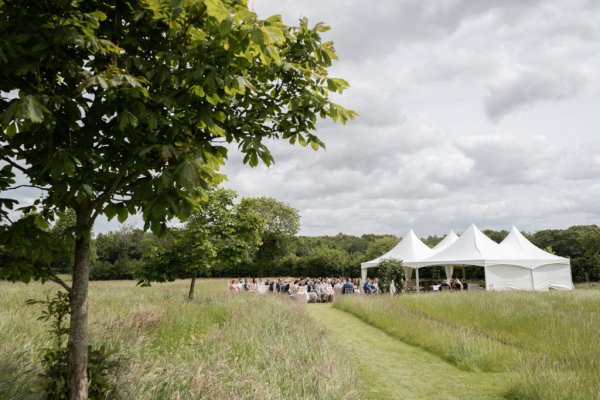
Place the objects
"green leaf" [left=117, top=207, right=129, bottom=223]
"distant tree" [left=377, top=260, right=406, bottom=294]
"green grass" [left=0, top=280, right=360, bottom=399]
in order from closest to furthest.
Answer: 1. "green leaf" [left=117, top=207, right=129, bottom=223]
2. "green grass" [left=0, top=280, right=360, bottom=399]
3. "distant tree" [left=377, top=260, right=406, bottom=294]

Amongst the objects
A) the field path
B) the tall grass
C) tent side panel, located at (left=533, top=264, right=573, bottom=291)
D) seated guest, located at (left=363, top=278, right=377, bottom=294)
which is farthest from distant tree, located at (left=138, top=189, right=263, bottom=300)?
tent side panel, located at (left=533, top=264, right=573, bottom=291)

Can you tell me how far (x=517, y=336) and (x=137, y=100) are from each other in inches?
394

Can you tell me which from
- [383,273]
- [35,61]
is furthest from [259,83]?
[383,273]

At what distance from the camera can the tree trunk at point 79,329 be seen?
3578mm

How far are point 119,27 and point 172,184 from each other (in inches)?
60.6

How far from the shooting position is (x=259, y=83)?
11.6ft

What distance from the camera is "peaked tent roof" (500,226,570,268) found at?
→ 2469 cm

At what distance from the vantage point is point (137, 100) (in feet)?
9.31

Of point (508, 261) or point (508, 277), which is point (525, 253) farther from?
point (508, 277)

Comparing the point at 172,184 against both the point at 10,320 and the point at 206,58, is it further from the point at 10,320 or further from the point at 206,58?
the point at 10,320

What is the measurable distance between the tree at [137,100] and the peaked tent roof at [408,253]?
2407 cm

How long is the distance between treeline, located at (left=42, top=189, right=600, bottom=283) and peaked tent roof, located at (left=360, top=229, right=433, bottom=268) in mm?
7934

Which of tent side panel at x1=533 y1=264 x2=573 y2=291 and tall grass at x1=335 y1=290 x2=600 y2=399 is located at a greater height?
tent side panel at x1=533 y1=264 x2=573 y2=291

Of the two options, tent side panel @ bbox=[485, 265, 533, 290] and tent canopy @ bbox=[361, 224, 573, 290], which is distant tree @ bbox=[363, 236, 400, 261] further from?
tent side panel @ bbox=[485, 265, 533, 290]
